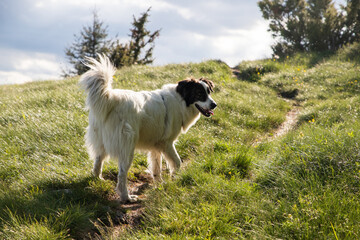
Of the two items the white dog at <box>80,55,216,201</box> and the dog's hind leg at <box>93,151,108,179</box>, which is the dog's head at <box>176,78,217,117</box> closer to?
the white dog at <box>80,55,216,201</box>

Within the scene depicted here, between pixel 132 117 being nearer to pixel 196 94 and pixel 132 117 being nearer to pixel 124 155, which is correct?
pixel 124 155

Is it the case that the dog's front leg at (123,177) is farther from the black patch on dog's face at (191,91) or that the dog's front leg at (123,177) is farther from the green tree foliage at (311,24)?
the green tree foliage at (311,24)

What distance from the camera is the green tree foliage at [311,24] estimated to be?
18.1 metres

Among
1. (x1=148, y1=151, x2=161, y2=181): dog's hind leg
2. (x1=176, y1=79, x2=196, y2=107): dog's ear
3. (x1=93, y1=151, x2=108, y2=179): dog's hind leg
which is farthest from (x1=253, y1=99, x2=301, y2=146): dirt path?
(x1=93, y1=151, x2=108, y2=179): dog's hind leg

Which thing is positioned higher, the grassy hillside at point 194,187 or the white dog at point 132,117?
the white dog at point 132,117

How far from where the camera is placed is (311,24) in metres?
18.5

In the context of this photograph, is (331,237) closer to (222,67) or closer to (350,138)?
(350,138)

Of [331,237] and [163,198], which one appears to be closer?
[331,237]

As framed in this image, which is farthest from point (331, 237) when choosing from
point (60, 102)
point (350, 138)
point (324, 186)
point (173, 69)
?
point (173, 69)

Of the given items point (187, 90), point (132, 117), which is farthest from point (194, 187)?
point (187, 90)

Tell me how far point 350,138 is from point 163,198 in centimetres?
257

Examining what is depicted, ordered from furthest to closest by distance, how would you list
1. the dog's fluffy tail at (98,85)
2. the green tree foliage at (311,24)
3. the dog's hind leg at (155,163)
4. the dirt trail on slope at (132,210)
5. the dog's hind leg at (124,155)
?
1. the green tree foliage at (311,24)
2. the dog's hind leg at (155,163)
3. the dog's hind leg at (124,155)
4. the dog's fluffy tail at (98,85)
5. the dirt trail on slope at (132,210)

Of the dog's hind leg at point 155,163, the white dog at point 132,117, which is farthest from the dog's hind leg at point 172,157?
the dog's hind leg at point 155,163

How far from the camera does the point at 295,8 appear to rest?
67.5 feet
